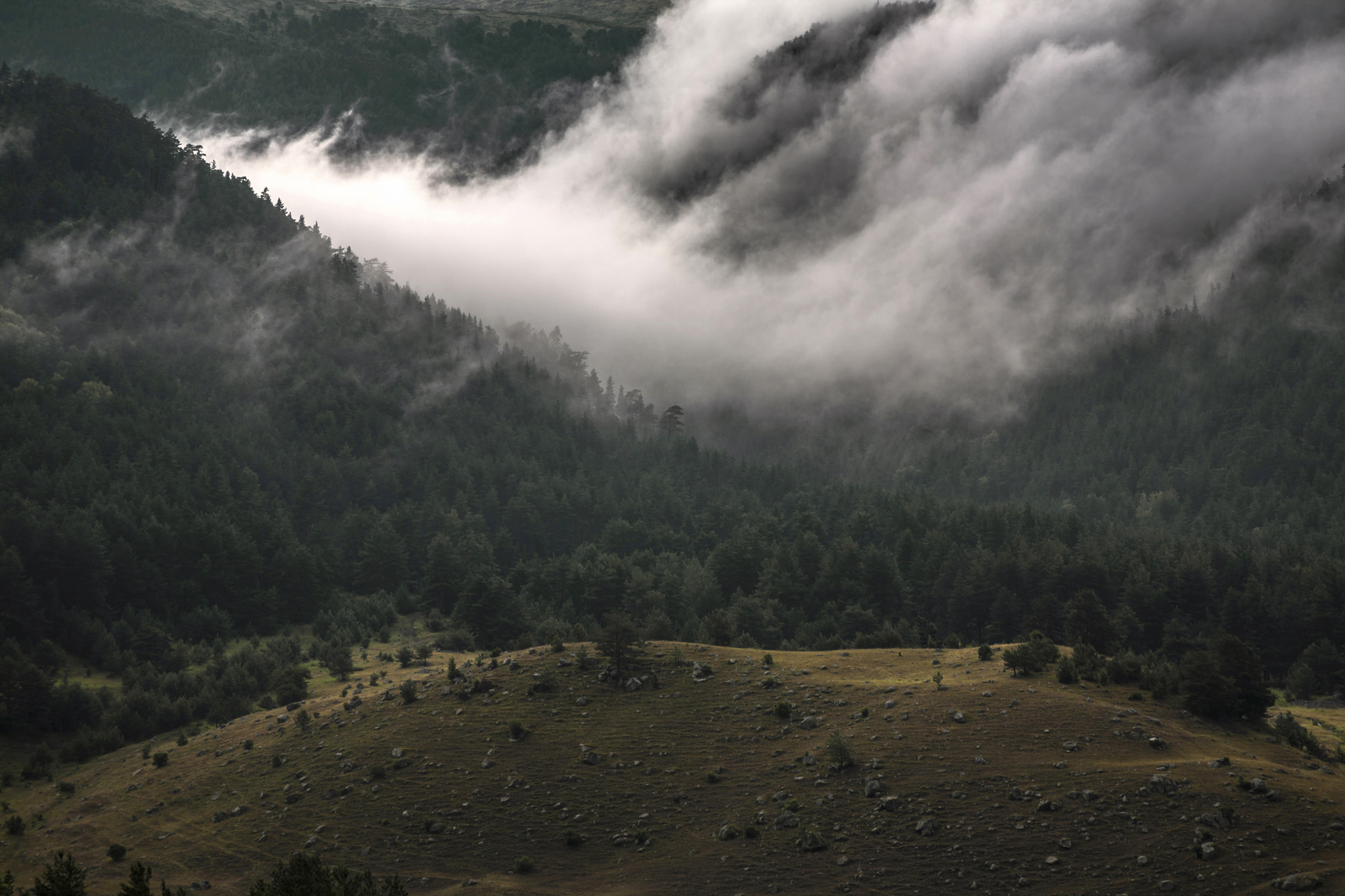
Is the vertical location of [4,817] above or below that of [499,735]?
below

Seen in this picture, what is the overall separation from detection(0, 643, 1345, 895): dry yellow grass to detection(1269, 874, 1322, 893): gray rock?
71 centimetres

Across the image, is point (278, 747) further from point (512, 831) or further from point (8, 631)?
point (8, 631)

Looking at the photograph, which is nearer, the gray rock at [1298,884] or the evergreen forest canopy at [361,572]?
the gray rock at [1298,884]

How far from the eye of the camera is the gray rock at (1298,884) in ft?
120

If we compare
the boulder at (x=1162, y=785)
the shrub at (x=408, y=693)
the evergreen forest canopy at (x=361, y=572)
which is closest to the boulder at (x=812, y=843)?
the boulder at (x=1162, y=785)

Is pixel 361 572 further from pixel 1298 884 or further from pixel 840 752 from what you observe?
pixel 1298 884

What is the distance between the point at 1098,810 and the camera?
145 feet

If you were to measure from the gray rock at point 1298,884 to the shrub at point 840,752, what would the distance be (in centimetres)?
2110

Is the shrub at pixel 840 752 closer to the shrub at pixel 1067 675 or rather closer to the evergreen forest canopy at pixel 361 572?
the shrub at pixel 1067 675

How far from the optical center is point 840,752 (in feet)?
172

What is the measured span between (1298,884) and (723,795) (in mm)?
28090

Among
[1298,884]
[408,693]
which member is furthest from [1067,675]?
[408,693]

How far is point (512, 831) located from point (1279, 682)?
4185 inches

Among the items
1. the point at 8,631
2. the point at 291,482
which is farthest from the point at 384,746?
→ the point at 291,482
